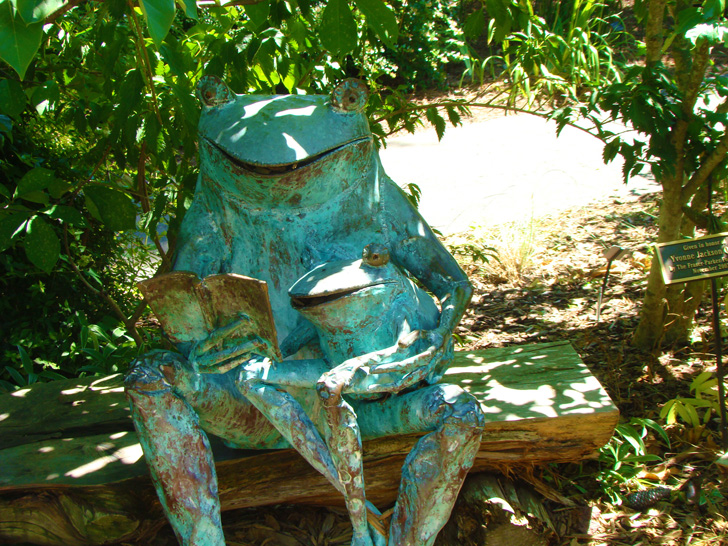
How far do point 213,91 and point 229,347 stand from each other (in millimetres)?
766

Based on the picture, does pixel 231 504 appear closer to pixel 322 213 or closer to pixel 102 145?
pixel 322 213

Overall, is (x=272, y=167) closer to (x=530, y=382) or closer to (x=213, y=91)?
(x=213, y=91)

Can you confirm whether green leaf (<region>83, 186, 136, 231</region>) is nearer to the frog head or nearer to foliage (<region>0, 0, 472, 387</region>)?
foliage (<region>0, 0, 472, 387</region>)

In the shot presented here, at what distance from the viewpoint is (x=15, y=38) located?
1.11m

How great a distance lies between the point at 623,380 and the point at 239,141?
2107 millimetres

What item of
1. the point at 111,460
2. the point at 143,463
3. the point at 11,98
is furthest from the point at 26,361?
the point at 11,98

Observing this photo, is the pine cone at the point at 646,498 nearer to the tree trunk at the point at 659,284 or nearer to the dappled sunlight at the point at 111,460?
the tree trunk at the point at 659,284

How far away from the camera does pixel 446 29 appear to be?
844 cm

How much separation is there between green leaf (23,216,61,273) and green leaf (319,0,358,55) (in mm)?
1033

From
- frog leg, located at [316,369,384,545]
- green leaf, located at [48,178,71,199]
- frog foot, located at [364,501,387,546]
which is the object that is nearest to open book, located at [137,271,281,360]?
frog leg, located at [316,369,384,545]

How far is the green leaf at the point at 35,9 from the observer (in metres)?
1.05

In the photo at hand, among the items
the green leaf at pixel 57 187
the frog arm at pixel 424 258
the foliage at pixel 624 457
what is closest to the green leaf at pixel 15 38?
the frog arm at pixel 424 258

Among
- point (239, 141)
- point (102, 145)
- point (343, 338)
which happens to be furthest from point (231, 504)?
point (102, 145)

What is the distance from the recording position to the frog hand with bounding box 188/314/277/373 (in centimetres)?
169
